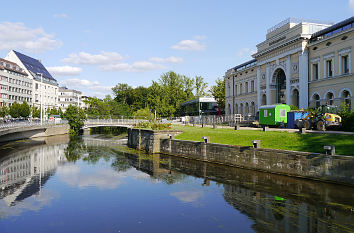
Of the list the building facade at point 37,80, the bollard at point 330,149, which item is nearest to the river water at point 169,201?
the bollard at point 330,149

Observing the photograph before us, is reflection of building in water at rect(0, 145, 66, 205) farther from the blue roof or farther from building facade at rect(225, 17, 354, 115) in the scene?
the blue roof

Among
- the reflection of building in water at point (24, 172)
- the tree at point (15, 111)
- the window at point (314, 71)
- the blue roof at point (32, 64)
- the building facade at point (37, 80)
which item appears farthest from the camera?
the blue roof at point (32, 64)

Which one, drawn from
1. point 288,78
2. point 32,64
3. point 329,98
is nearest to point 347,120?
point 329,98

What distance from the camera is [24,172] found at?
89.6 feet

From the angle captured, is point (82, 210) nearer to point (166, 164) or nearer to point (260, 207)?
point (260, 207)

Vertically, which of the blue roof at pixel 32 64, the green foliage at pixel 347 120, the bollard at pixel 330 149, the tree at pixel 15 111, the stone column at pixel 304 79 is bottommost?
the bollard at pixel 330 149

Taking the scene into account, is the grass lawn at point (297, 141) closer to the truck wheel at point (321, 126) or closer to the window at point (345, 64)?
the truck wheel at point (321, 126)

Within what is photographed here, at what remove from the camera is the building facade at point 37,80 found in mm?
100963

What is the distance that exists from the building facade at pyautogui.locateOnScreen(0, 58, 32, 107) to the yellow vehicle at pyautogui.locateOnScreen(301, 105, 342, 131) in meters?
82.6

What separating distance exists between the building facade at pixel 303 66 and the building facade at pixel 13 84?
68.6 metres

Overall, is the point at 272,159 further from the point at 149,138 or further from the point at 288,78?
the point at 288,78

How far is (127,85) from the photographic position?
127500 mm

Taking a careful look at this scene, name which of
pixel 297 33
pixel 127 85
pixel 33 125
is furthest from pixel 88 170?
pixel 127 85

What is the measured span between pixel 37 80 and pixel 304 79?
93922mm
